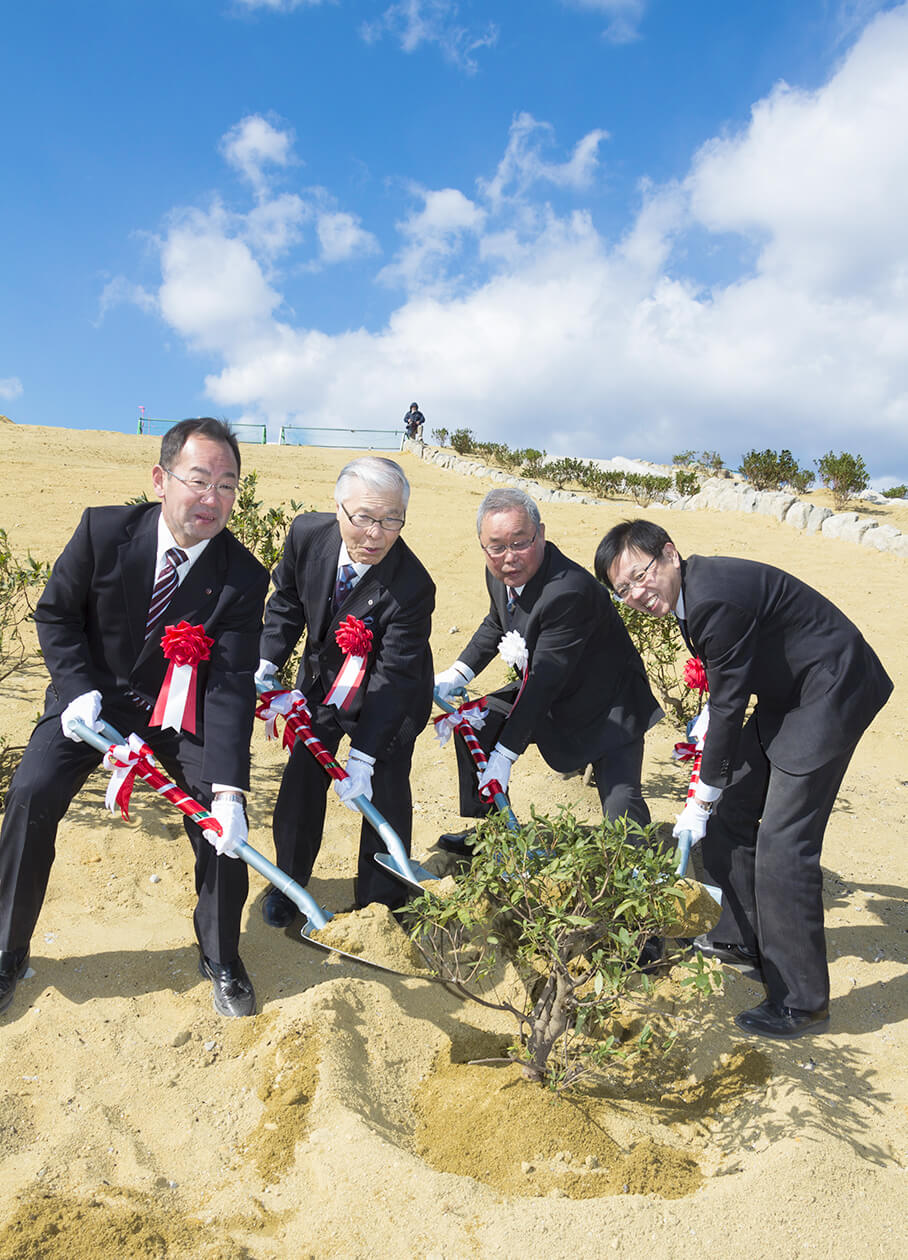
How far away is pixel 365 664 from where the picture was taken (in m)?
3.57

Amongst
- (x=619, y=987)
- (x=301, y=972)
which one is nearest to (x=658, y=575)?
(x=619, y=987)

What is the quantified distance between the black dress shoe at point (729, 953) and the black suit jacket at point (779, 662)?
953 millimetres

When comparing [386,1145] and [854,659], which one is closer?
[386,1145]

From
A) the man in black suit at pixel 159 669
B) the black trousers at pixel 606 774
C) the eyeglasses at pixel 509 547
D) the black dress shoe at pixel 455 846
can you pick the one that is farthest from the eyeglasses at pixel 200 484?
the black dress shoe at pixel 455 846

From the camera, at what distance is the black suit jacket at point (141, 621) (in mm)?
3113

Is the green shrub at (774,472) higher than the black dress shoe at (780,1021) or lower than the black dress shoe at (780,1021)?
higher

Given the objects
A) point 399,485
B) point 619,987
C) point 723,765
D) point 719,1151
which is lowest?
point 719,1151

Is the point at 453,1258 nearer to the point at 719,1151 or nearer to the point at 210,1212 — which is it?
the point at 210,1212

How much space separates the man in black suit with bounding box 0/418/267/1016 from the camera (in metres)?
3.01

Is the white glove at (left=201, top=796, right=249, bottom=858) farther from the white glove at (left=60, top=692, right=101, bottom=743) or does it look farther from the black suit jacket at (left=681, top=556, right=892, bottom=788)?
the black suit jacket at (left=681, top=556, right=892, bottom=788)

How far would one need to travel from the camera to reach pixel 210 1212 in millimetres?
2283

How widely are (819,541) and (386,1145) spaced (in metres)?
11.9

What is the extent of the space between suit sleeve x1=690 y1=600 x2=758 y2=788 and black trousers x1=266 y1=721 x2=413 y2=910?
4.28 feet

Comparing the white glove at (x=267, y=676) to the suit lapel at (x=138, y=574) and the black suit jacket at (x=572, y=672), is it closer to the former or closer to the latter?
the suit lapel at (x=138, y=574)
